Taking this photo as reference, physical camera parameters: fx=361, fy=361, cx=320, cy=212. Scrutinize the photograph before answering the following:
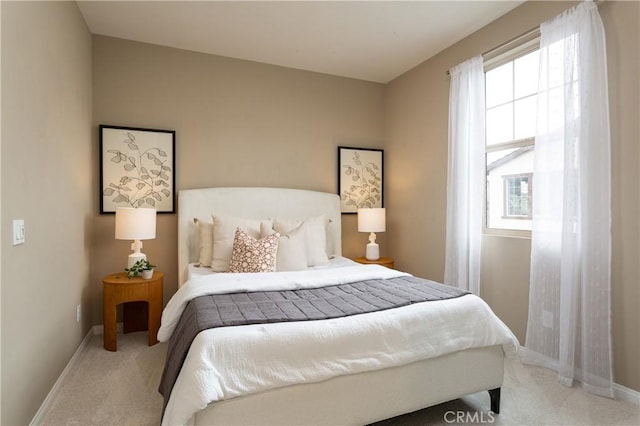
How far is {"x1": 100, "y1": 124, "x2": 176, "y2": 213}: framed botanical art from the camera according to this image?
10.9 feet

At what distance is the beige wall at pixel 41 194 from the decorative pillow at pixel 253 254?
1.18 metres

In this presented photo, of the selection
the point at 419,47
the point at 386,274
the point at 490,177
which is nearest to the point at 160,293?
the point at 386,274

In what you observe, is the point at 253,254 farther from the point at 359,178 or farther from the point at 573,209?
the point at 573,209

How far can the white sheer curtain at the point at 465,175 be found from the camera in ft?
10.3

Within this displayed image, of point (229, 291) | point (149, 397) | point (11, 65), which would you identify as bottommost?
point (149, 397)

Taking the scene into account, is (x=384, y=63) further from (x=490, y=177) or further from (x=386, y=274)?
(x=386, y=274)

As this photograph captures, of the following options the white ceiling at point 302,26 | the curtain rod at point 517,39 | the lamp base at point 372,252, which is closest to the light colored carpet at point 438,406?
the lamp base at point 372,252

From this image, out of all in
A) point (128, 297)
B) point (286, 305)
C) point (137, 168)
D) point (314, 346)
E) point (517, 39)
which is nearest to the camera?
point (314, 346)

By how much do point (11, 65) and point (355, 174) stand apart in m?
3.29

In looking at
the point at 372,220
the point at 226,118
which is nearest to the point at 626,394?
the point at 372,220

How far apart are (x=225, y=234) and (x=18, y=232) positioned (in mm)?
1626

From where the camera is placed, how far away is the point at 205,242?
3.31 metres

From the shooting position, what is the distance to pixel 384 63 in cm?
396

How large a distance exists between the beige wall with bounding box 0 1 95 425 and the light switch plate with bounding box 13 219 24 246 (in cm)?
3
